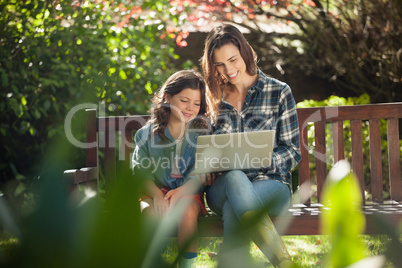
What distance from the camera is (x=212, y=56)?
2896mm

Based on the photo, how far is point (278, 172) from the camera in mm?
2770

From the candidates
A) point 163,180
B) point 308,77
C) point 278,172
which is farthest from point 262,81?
point 308,77

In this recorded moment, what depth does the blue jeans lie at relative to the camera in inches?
94.0

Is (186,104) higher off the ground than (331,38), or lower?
lower

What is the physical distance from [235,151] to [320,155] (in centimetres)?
79

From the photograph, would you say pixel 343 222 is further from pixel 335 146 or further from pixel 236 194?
pixel 335 146

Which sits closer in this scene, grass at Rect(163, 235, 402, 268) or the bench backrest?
the bench backrest

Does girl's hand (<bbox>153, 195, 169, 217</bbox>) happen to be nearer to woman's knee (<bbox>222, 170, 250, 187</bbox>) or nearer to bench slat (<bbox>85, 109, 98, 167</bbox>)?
woman's knee (<bbox>222, 170, 250, 187</bbox>)

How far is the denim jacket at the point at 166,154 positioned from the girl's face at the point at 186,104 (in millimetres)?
87

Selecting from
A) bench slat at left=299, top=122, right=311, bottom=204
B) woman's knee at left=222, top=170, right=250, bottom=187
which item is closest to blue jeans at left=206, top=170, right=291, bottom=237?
woman's knee at left=222, top=170, right=250, bottom=187

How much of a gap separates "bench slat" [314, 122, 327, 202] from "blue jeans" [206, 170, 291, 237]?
Answer: 0.44 meters

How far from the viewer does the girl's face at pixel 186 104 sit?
2.82 meters

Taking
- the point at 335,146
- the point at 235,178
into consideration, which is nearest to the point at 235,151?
the point at 235,178

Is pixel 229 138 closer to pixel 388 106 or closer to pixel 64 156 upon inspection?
pixel 388 106
